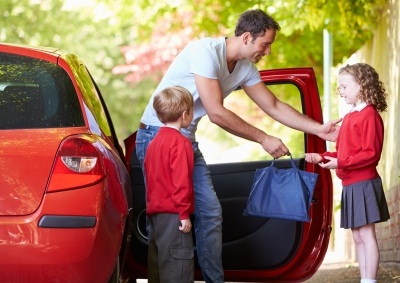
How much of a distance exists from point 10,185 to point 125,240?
1.07 meters

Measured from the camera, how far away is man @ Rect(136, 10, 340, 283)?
21.9 feet

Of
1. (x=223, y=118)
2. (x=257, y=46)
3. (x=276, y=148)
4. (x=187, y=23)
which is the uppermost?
(x=187, y=23)

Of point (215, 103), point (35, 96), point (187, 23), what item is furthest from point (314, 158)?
point (187, 23)

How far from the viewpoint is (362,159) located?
6836 mm

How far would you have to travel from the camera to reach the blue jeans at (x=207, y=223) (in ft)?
21.8

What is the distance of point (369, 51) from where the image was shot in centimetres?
1391

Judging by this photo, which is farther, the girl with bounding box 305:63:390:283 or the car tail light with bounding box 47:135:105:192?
the girl with bounding box 305:63:390:283

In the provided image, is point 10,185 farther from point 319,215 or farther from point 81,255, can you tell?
point 319,215

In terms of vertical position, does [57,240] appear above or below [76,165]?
below

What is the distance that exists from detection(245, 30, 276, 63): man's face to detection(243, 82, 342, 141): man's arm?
351mm

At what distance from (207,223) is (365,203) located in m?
0.98

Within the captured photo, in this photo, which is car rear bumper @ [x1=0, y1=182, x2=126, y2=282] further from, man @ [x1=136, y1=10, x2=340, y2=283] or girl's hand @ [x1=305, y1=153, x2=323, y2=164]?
girl's hand @ [x1=305, y1=153, x2=323, y2=164]

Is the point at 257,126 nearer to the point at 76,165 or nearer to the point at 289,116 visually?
the point at 289,116

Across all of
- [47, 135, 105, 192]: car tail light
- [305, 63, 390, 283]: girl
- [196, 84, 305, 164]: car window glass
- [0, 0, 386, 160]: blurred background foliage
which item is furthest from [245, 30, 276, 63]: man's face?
[0, 0, 386, 160]: blurred background foliage
